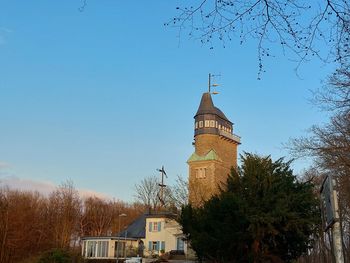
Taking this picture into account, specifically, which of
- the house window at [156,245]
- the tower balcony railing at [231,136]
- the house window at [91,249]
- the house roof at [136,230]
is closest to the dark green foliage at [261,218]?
the house window at [156,245]

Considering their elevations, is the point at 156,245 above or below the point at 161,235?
below

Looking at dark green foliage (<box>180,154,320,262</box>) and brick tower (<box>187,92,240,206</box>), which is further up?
brick tower (<box>187,92,240,206</box>)

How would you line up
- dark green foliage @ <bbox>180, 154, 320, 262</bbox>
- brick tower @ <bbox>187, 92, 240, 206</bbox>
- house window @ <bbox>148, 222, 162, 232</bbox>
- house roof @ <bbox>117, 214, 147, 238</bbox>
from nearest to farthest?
dark green foliage @ <bbox>180, 154, 320, 262</bbox> → house window @ <bbox>148, 222, 162, 232</bbox> → house roof @ <bbox>117, 214, 147, 238</bbox> → brick tower @ <bbox>187, 92, 240, 206</bbox>

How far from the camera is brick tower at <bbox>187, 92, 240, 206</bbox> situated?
70.6 metres

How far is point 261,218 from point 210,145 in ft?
161

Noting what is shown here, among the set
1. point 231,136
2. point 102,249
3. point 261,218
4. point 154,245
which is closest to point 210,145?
point 231,136

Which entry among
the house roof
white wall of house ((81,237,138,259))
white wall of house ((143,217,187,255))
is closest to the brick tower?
the house roof

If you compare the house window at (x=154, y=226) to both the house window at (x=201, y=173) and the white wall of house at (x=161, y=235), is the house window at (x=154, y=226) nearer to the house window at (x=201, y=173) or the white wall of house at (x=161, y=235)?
the white wall of house at (x=161, y=235)

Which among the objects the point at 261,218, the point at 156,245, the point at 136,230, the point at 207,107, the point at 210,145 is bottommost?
the point at 156,245

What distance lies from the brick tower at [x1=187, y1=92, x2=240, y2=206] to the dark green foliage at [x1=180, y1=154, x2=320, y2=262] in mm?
41401

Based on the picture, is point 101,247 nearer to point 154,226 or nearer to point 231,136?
point 154,226

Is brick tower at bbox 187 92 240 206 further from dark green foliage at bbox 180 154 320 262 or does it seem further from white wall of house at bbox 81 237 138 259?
dark green foliage at bbox 180 154 320 262

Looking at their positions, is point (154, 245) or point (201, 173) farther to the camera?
point (201, 173)

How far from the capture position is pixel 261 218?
2328 cm
